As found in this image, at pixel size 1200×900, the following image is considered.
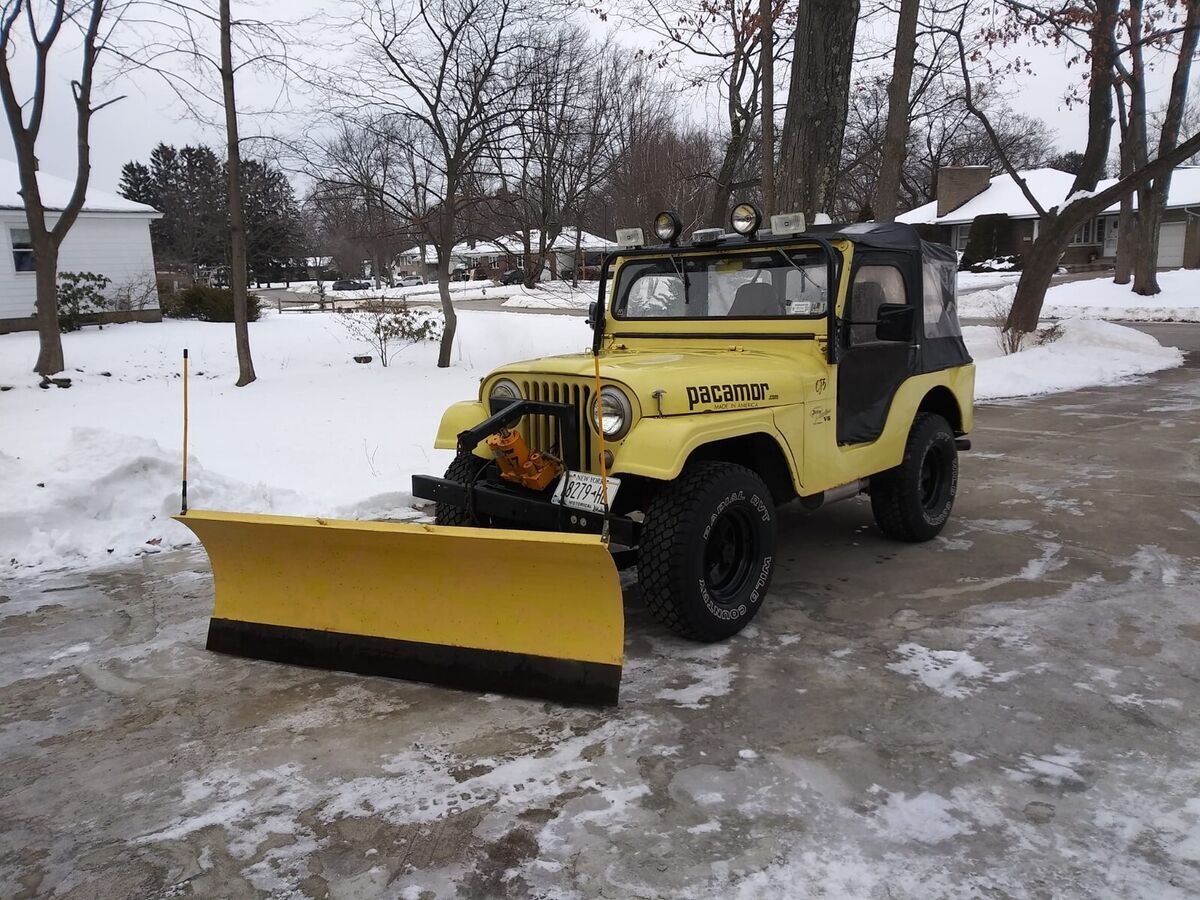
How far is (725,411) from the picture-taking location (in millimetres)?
4078

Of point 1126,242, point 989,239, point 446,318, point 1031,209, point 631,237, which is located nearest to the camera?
point 631,237

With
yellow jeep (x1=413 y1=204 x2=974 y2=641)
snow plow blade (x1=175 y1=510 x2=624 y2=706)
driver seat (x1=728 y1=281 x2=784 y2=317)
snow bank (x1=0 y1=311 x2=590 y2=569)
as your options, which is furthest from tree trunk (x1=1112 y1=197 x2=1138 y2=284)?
snow plow blade (x1=175 y1=510 x2=624 y2=706)

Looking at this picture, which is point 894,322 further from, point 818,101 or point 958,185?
point 958,185

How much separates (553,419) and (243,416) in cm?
681

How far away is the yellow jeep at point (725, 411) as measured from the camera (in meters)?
3.82

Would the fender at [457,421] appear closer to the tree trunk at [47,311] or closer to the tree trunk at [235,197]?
the tree trunk at [235,197]

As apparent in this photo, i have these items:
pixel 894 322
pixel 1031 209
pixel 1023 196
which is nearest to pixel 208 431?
pixel 894 322

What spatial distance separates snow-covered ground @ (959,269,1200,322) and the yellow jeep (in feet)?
59.5

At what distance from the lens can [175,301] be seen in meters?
22.0

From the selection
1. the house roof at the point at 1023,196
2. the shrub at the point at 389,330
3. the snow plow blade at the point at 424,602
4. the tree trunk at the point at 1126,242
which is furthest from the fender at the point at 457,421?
the house roof at the point at 1023,196

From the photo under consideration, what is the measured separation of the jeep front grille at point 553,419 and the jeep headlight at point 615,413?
13 cm

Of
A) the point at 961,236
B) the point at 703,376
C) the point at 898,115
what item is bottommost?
the point at 703,376

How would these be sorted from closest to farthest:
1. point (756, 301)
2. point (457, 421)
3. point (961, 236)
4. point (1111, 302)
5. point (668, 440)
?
point (668, 440) → point (457, 421) → point (756, 301) → point (1111, 302) → point (961, 236)

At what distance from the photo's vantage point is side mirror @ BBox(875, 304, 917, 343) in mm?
4477
